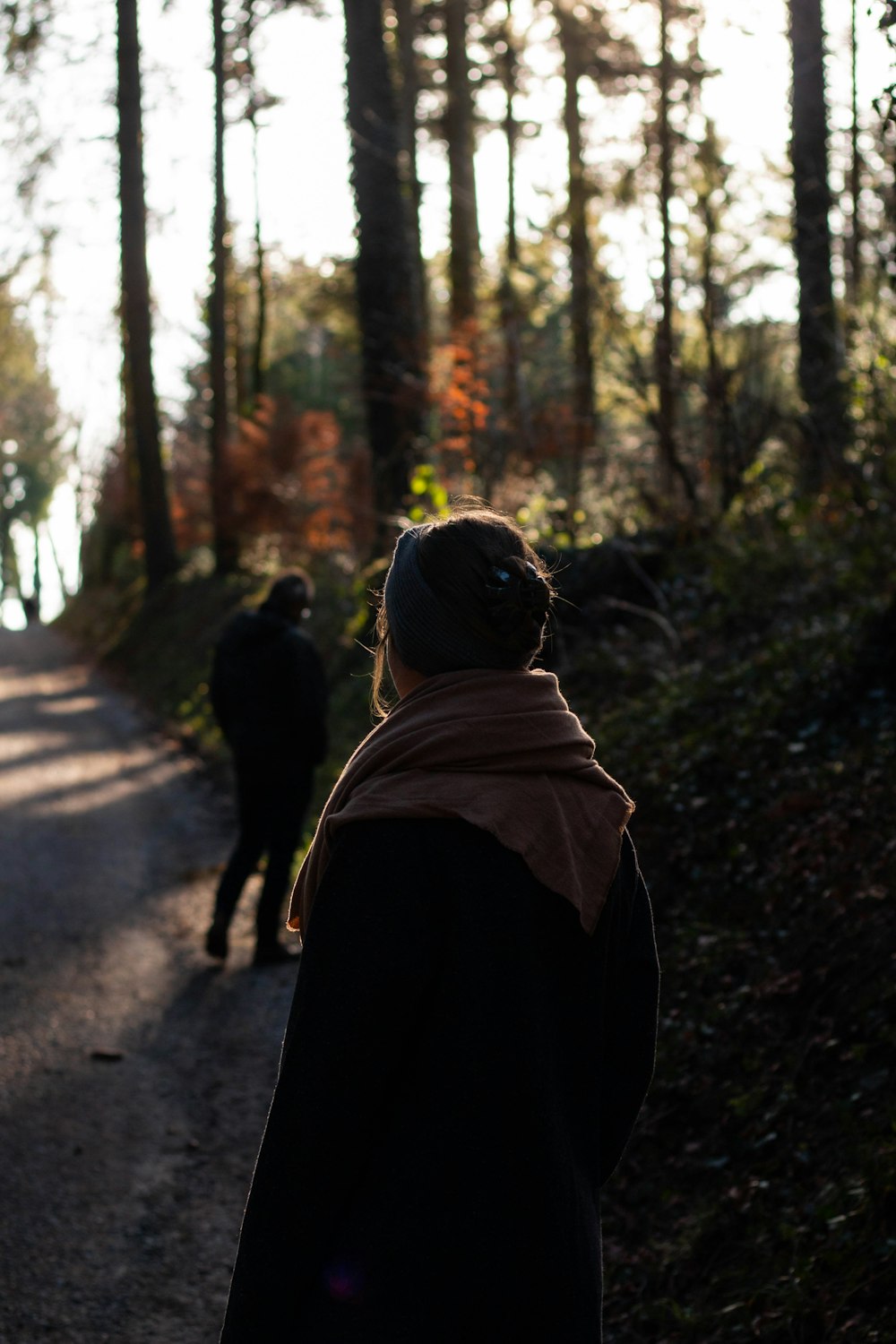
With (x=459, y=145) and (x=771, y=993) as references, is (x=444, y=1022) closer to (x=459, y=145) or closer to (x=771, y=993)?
(x=771, y=993)

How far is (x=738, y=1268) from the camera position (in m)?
3.94

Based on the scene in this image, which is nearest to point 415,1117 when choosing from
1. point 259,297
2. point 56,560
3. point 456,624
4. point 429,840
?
point 429,840

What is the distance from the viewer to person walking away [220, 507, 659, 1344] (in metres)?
2.07

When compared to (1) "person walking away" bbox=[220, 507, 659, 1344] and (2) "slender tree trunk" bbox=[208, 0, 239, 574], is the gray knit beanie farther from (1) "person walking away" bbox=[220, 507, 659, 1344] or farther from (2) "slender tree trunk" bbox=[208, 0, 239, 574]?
(2) "slender tree trunk" bbox=[208, 0, 239, 574]

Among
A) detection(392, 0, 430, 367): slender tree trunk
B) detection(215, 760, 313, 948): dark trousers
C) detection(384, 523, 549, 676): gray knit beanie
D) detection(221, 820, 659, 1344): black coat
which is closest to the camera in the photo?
detection(221, 820, 659, 1344): black coat

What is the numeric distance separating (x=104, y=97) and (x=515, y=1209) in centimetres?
2442

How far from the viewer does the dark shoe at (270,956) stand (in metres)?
7.98

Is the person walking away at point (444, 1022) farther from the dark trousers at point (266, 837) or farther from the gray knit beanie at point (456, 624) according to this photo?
the dark trousers at point (266, 837)

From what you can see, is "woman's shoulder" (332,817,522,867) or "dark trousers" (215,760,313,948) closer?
"woman's shoulder" (332,817,522,867)

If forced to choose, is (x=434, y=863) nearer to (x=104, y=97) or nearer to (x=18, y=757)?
(x=18, y=757)

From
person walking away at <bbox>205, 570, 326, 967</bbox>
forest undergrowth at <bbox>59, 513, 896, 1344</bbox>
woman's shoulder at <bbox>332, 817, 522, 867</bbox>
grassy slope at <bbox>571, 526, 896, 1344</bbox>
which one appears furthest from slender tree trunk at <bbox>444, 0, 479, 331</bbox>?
woman's shoulder at <bbox>332, 817, 522, 867</bbox>

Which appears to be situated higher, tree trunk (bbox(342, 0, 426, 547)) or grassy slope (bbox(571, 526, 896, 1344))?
tree trunk (bbox(342, 0, 426, 547))

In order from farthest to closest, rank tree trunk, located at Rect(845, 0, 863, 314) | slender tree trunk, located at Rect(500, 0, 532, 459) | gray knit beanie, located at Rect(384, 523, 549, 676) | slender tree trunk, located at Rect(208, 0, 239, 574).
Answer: slender tree trunk, located at Rect(208, 0, 239, 574) < slender tree trunk, located at Rect(500, 0, 532, 459) < tree trunk, located at Rect(845, 0, 863, 314) < gray knit beanie, located at Rect(384, 523, 549, 676)

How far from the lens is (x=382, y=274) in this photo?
15242 millimetres
